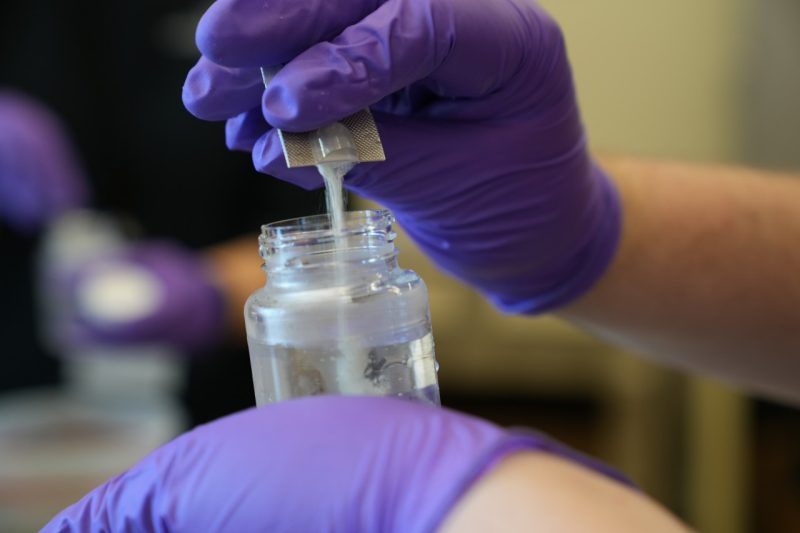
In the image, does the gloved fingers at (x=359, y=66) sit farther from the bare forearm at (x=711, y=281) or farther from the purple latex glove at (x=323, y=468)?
the bare forearm at (x=711, y=281)

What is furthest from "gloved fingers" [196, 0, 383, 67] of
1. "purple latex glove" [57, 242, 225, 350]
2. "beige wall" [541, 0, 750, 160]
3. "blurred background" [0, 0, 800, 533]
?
"beige wall" [541, 0, 750, 160]

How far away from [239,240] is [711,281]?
3.97 feet

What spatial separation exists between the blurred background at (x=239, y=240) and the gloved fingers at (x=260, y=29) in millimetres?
607

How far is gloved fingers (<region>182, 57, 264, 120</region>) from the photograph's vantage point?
2.12ft

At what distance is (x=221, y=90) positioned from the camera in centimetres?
65

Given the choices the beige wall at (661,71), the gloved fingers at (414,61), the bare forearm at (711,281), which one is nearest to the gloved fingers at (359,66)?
the gloved fingers at (414,61)

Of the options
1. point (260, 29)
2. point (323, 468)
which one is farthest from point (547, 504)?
point (260, 29)

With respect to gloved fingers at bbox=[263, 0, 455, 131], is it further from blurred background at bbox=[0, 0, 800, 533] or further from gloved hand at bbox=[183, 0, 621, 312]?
blurred background at bbox=[0, 0, 800, 533]

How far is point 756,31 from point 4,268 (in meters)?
1.97

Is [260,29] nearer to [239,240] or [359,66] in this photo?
[359,66]

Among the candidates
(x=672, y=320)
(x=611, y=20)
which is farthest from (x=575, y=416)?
(x=672, y=320)

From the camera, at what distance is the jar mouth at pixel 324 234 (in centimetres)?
61

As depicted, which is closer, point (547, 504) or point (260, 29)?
point (547, 504)

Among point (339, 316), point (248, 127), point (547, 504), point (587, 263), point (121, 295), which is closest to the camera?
point (547, 504)
